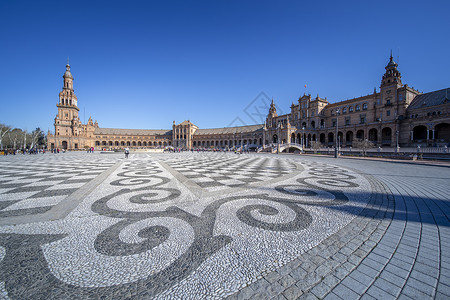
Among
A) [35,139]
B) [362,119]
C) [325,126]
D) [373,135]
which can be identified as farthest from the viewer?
[35,139]

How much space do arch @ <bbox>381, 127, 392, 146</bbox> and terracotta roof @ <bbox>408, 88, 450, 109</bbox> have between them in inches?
236

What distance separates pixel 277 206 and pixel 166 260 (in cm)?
271

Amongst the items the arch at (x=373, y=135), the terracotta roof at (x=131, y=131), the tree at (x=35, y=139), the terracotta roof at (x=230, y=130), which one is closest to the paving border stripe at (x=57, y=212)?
the arch at (x=373, y=135)

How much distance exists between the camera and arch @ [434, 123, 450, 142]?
3128cm

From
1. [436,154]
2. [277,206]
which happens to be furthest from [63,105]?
[436,154]

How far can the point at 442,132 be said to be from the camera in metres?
32.1

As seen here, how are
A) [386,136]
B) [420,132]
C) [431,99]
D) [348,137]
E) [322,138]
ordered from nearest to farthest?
[420,132], [431,99], [386,136], [348,137], [322,138]

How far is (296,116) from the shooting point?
5872cm

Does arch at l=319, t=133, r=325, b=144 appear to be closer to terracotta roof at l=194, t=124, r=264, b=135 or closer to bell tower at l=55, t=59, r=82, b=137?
terracotta roof at l=194, t=124, r=264, b=135

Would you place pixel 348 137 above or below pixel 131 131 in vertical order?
below

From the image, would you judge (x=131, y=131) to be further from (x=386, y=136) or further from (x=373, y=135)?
(x=386, y=136)

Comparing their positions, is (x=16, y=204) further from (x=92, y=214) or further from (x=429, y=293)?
(x=429, y=293)

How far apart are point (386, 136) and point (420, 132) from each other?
521 cm

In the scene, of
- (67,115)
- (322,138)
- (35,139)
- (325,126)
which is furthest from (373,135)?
(67,115)
